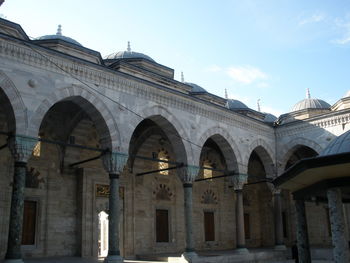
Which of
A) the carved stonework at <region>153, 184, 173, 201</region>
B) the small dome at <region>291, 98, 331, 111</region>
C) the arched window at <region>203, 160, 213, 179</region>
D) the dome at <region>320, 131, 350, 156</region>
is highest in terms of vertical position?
the small dome at <region>291, 98, 331, 111</region>

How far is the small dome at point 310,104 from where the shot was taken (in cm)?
2014

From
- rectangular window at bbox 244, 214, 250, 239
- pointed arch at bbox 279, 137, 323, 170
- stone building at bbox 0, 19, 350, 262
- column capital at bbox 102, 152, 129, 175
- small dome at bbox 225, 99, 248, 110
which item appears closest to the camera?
stone building at bbox 0, 19, 350, 262

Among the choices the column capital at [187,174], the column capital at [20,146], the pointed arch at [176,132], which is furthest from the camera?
the column capital at [187,174]

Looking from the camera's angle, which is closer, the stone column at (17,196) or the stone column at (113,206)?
the stone column at (17,196)

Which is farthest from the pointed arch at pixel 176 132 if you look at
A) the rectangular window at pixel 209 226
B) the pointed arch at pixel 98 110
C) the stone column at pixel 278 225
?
the stone column at pixel 278 225

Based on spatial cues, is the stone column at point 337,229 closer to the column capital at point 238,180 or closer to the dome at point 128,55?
the column capital at point 238,180

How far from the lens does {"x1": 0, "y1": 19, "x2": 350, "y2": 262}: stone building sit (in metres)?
9.35

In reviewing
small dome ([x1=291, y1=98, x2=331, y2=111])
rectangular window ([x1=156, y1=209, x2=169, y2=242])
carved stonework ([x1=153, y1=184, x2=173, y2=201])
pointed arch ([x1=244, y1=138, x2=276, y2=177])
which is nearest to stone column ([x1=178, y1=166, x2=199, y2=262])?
carved stonework ([x1=153, y1=184, x2=173, y2=201])

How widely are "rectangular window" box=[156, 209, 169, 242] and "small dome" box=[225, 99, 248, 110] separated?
7.39 meters

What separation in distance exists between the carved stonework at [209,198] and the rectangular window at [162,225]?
2.20m

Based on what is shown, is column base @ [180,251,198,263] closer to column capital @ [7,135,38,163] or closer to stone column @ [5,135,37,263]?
stone column @ [5,135,37,263]

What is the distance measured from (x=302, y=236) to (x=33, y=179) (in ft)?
26.4

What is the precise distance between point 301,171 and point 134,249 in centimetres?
944

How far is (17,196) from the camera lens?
8.58m
